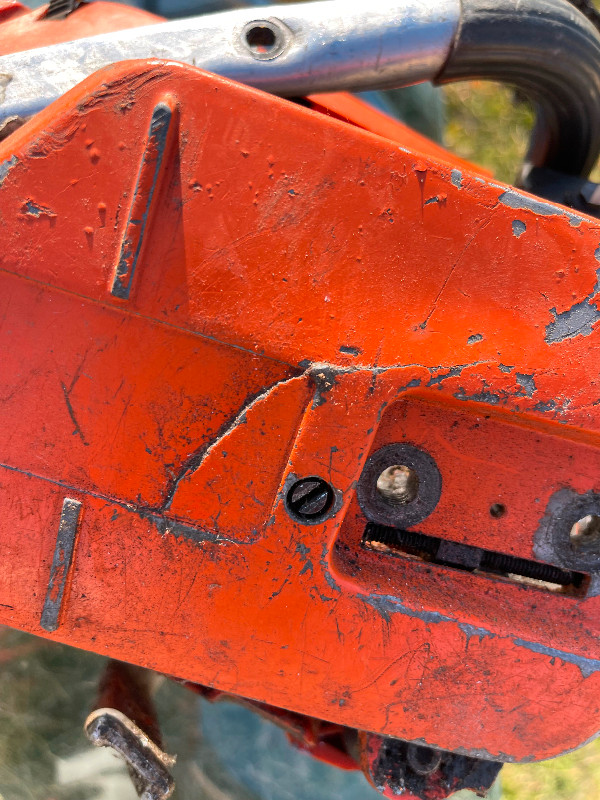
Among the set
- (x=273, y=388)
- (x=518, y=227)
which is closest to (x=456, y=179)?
(x=518, y=227)

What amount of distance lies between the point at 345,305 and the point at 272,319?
0.12 m

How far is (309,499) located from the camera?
1.14 meters

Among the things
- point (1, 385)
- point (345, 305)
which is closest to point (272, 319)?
point (345, 305)

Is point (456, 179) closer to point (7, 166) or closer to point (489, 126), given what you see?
point (7, 166)

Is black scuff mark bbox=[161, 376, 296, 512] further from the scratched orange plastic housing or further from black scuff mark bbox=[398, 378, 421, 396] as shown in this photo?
black scuff mark bbox=[398, 378, 421, 396]

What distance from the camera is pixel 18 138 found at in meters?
1.05

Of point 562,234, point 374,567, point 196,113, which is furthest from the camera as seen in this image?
point 374,567

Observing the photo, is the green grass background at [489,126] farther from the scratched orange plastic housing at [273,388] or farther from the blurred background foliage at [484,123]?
the scratched orange plastic housing at [273,388]

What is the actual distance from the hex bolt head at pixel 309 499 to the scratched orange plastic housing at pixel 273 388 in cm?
2

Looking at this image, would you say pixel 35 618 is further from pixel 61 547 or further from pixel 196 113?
pixel 196 113

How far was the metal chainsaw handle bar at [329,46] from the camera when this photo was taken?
1.28 m

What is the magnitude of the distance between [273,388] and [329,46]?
0.67 metres

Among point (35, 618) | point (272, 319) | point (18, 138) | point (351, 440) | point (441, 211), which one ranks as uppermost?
point (441, 211)

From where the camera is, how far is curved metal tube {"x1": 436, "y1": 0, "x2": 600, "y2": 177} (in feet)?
4.34
